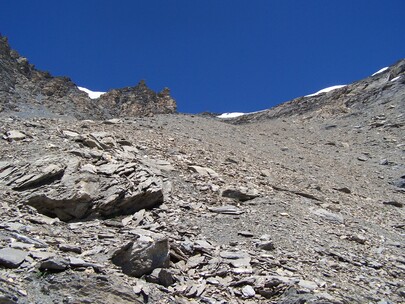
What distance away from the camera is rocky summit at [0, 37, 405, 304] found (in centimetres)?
680

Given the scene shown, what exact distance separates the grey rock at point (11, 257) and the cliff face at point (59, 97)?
35024 millimetres

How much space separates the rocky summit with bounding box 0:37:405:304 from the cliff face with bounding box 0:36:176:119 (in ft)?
92.7

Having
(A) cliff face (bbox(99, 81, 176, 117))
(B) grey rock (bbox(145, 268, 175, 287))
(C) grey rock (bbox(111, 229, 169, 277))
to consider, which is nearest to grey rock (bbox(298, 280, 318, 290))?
(B) grey rock (bbox(145, 268, 175, 287))

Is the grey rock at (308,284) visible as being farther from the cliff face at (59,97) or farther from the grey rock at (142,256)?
the cliff face at (59,97)

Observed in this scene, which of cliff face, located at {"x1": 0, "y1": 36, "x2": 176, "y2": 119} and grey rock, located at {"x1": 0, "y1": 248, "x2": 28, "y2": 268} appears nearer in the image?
grey rock, located at {"x1": 0, "y1": 248, "x2": 28, "y2": 268}

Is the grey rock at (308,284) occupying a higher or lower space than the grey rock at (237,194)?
lower

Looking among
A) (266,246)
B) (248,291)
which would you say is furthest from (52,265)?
(266,246)

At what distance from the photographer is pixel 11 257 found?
254 inches

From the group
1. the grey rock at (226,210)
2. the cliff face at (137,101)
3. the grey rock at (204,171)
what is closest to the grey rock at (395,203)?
the grey rock at (204,171)

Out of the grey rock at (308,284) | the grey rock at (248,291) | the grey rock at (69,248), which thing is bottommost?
the grey rock at (248,291)

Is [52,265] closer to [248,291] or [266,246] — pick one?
[248,291]

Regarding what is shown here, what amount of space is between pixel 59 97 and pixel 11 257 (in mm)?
46837

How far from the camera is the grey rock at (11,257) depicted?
6.31 m

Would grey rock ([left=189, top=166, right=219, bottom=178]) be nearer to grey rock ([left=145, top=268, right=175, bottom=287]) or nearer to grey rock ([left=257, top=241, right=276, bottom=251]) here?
grey rock ([left=257, top=241, right=276, bottom=251])
